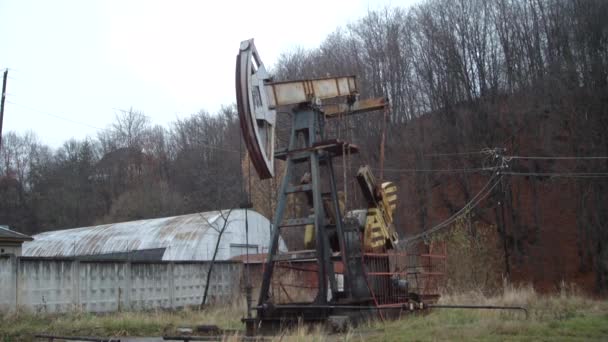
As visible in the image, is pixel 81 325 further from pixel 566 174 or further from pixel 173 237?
pixel 566 174

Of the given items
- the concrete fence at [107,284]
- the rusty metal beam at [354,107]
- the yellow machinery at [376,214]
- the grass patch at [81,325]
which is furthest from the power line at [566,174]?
the grass patch at [81,325]

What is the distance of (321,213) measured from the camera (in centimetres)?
1430

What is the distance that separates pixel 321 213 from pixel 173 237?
20218 mm

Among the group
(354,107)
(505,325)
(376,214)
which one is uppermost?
(354,107)

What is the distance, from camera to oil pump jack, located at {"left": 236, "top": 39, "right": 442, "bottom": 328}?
1345cm

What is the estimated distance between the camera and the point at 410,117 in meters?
37.7

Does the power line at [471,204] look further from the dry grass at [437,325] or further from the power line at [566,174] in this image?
the dry grass at [437,325]

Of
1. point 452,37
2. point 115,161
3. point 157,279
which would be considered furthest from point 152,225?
point 115,161

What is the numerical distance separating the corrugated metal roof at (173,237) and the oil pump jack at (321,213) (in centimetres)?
1422

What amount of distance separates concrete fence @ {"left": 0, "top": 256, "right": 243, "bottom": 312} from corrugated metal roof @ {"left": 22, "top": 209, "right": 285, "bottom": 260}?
5012 millimetres

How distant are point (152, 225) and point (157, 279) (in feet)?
46.5

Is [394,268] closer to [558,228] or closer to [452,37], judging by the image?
[558,228]

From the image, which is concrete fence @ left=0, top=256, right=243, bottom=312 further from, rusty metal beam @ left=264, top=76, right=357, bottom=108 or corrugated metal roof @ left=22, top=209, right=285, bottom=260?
rusty metal beam @ left=264, top=76, right=357, bottom=108

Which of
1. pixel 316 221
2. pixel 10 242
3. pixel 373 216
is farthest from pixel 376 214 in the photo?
pixel 10 242
